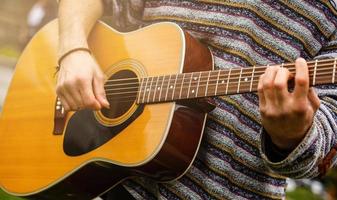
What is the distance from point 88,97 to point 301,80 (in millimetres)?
474

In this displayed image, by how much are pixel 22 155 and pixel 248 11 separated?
68 centimetres

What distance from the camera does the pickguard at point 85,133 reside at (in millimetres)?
1354

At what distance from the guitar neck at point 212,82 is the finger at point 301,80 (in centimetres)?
1

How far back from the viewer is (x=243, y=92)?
3.67ft

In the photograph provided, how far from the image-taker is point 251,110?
4.00 ft

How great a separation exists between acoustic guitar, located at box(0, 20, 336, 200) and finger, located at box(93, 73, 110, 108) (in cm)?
5

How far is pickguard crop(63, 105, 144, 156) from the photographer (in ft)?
4.44

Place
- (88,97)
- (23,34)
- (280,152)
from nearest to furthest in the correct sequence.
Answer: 1. (280,152)
2. (88,97)
3. (23,34)

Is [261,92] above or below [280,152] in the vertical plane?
above

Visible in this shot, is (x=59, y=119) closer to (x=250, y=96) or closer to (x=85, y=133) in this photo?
(x=85, y=133)

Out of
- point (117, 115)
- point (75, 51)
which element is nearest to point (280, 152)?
point (117, 115)

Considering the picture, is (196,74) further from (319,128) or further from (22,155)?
(22,155)

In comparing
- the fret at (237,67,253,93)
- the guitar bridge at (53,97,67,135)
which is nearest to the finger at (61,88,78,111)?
the guitar bridge at (53,97,67,135)

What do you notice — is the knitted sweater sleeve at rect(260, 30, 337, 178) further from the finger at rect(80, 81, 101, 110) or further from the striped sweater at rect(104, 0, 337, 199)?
the finger at rect(80, 81, 101, 110)
